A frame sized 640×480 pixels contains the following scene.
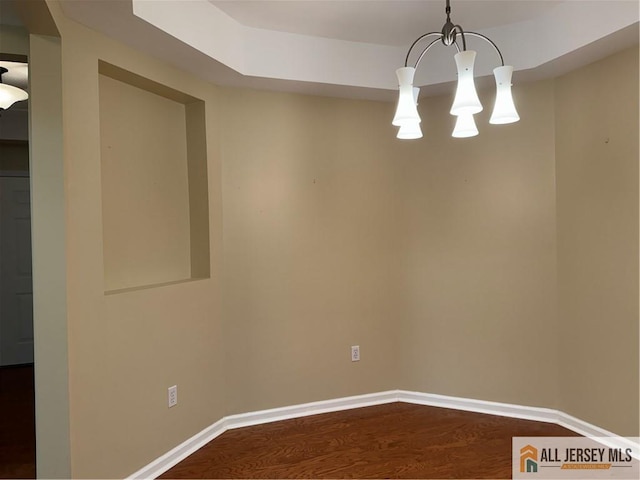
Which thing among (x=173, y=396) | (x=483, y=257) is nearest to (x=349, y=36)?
(x=483, y=257)

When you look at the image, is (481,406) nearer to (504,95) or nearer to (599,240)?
(599,240)

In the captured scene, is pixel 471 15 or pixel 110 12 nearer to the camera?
pixel 110 12

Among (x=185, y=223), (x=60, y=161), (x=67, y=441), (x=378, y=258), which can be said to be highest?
(x=60, y=161)

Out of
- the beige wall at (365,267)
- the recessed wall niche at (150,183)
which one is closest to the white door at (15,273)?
the recessed wall niche at (150,183)

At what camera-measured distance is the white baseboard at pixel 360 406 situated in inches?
101

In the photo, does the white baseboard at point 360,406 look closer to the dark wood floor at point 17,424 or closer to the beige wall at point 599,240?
the beige wall at point 599,240

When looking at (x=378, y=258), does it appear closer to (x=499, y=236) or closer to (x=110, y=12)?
(x=499, y=236)

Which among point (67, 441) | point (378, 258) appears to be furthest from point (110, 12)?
point (378, 258)

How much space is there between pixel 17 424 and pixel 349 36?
3547 mm

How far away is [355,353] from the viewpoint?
3.34 metres

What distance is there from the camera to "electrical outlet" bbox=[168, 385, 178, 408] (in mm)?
2609

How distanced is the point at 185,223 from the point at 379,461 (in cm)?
188

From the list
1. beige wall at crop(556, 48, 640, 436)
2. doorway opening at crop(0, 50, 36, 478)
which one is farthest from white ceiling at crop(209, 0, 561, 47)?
doorway opening at crop(0, 50, 36, 478)

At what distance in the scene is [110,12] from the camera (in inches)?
79.5
